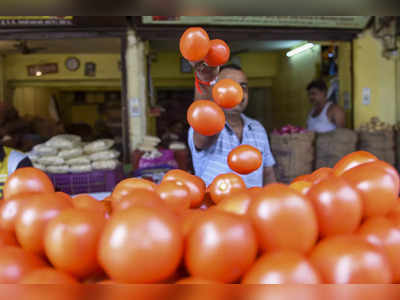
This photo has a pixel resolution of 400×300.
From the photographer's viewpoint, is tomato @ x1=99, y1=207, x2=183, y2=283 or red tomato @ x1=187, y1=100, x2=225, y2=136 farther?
red tomato @ x1=187, y1=100, x2=225, y2=136

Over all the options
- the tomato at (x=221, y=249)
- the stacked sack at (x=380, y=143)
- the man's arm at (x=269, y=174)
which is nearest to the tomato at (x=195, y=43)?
the tomato at (x=221, y=249)

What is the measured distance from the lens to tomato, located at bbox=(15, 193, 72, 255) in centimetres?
66

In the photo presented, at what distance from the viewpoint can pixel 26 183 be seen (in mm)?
871

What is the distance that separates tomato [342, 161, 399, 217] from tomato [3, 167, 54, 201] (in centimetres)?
78

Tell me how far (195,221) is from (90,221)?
0.19 metres

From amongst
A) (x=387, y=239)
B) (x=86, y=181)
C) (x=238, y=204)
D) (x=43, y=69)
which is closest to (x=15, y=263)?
(x=238, y=204)

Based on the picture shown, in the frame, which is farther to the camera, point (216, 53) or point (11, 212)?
point (216, 53)

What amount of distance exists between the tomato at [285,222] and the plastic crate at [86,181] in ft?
11.3

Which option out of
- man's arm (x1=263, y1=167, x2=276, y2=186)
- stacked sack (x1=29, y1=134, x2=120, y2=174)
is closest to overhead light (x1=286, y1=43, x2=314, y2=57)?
stacked sack (x1=29, y1=134, x2=120, y2=174)

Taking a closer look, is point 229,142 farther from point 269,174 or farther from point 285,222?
point 285,222

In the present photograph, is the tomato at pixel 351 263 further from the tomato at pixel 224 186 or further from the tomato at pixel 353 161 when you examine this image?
the tomato at pixel 224 186

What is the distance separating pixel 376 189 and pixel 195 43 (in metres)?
0.76

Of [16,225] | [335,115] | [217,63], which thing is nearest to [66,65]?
[335,115]

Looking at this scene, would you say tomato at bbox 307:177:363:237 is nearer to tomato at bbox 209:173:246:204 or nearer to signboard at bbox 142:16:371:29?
tomato at bbox 209:173:246:204
